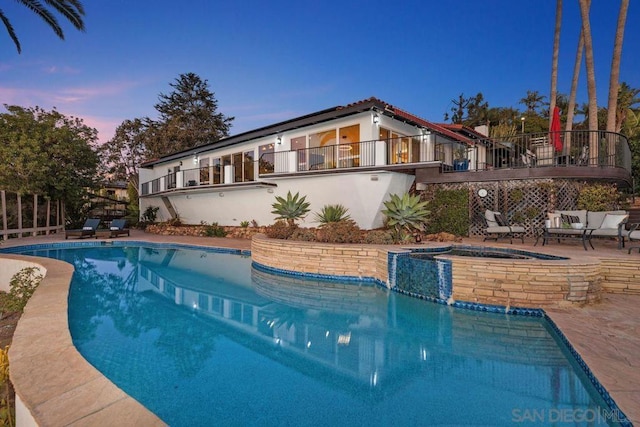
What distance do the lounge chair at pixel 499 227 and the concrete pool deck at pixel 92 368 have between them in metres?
4.71

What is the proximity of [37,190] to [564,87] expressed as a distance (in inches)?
2287

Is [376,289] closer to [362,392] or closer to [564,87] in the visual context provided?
[362,392]

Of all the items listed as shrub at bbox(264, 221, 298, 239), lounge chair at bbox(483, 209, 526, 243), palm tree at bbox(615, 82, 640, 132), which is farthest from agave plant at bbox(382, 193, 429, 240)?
palm tree at bbox(615, 82, 640, 132)

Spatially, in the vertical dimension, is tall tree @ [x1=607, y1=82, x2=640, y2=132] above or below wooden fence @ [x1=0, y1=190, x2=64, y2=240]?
above

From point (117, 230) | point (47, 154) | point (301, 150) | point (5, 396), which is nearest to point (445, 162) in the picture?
point (301, 150)

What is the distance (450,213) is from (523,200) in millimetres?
2623

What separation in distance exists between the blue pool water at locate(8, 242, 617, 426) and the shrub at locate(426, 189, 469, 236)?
637cm

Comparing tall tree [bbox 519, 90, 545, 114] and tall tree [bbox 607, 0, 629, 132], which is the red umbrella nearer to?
tall tree [bbox 607, 0, 629, 132]

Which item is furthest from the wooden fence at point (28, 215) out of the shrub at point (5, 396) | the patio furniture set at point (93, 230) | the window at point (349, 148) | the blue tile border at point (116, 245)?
the shrub at point (5, 396)

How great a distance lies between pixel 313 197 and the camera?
1555cm

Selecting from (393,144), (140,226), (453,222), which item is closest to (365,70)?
(393,144)

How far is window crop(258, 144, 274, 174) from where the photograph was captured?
17.9m

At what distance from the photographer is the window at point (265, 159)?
1786cm

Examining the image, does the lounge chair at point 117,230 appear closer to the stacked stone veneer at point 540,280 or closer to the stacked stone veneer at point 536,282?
the stacked stone veneer at point 540,280
